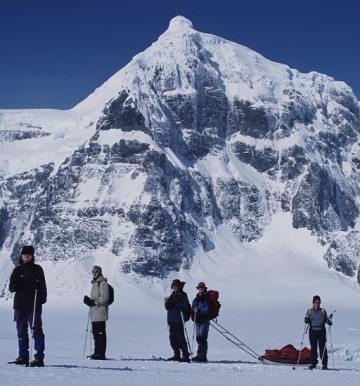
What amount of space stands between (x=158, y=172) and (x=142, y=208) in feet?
38.6

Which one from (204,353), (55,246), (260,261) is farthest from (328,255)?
(204,353)

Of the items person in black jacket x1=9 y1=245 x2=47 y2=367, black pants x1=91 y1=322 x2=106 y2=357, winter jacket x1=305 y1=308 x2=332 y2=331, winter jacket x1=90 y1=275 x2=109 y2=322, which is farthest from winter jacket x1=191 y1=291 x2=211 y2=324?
person in black jacket x1=9 y1=245 x2=47 y2=367

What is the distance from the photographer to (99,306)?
1961 cm

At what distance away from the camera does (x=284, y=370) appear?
19.1m

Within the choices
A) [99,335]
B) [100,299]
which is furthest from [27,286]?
Result: [99,335]

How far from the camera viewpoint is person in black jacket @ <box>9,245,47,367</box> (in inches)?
611

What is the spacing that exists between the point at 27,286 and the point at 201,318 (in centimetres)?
718

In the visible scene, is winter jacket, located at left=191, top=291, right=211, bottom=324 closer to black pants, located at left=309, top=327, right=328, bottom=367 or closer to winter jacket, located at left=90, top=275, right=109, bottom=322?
winter jacket, located at left=90, top=275, right=109, bottom=322

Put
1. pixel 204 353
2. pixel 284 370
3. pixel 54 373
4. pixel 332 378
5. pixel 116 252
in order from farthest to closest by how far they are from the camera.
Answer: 1. pixel 116 252
2. pixel 204 353
3. pixel 284 370
4. pixel 332 378
5. pixel 54 373

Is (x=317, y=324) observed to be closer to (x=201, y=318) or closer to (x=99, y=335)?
(x=201, y=318)

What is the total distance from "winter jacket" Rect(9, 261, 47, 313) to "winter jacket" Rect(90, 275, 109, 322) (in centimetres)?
377

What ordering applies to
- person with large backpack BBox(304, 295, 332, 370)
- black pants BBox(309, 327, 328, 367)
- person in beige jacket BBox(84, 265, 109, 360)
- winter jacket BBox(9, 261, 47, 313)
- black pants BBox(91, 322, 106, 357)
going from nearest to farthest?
winter jacket BBox(9, 261, 47, 313) → person in beige jacket BBox(84, 265, 109, 360) → black pants BBox(91, 322, 106, 357) → black pants BBox(309, 327, 328, 367) → person with large backpack BBox(304, 295, 332, 370)

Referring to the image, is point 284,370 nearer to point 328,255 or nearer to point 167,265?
point 167,265

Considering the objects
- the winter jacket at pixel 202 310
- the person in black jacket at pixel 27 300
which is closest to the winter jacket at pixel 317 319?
the winter jacket at pixel 202 310
